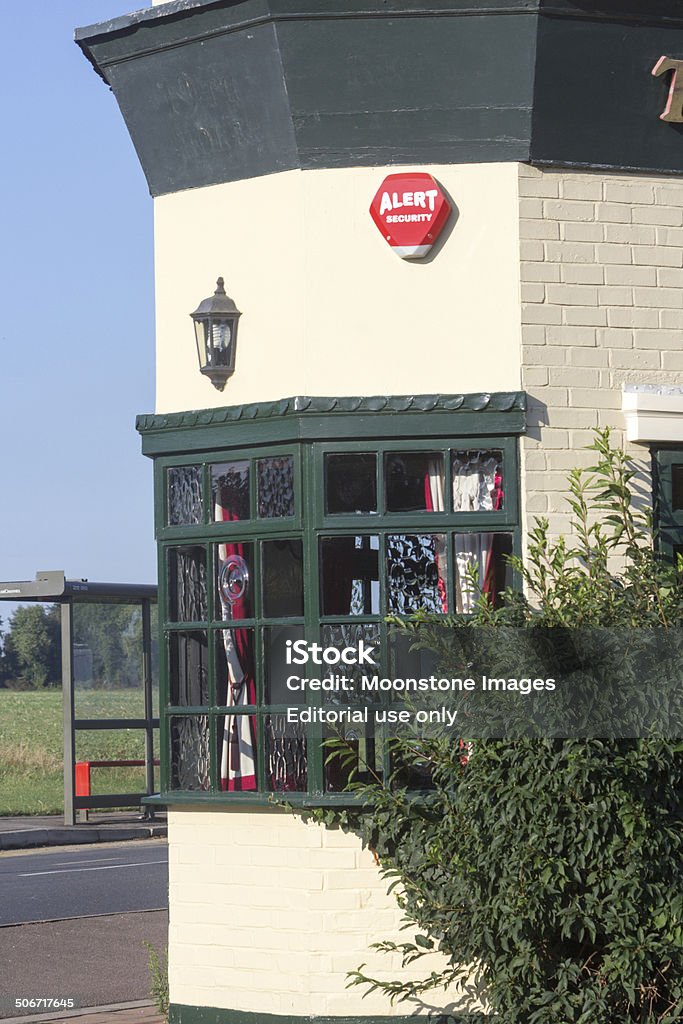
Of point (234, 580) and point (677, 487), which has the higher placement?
point (677, 487)

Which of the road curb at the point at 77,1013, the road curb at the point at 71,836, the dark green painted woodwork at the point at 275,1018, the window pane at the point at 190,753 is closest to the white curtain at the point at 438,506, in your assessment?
the window pane at the point at 190,753

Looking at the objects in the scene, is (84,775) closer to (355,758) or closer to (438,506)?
(355,758)

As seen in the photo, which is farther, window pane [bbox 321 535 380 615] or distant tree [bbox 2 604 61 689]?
distant tree [bbox 2 604 61 689]

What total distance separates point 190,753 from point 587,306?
2.97 metres

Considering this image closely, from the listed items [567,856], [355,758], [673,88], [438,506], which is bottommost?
[567,856]

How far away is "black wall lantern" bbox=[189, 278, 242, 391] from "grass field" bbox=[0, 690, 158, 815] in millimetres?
13886

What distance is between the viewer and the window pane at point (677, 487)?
7656mm

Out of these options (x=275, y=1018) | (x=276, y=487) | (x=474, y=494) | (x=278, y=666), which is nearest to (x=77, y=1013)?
(x=275, y=1018)

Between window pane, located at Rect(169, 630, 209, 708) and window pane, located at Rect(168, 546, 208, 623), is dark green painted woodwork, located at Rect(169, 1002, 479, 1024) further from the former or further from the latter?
window pane, located at Rect(168, 546, 208, 623)

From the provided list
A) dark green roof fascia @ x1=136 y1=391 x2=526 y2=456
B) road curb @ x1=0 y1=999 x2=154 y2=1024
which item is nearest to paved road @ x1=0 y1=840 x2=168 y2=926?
road curb @ x1=0 y1=999 x2=154 y2=1024

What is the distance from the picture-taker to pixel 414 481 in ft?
24.7

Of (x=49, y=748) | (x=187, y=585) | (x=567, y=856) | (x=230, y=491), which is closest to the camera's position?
(x=567, y=856)

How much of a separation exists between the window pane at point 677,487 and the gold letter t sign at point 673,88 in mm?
1724

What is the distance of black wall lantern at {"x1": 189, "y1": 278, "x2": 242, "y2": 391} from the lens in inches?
306
